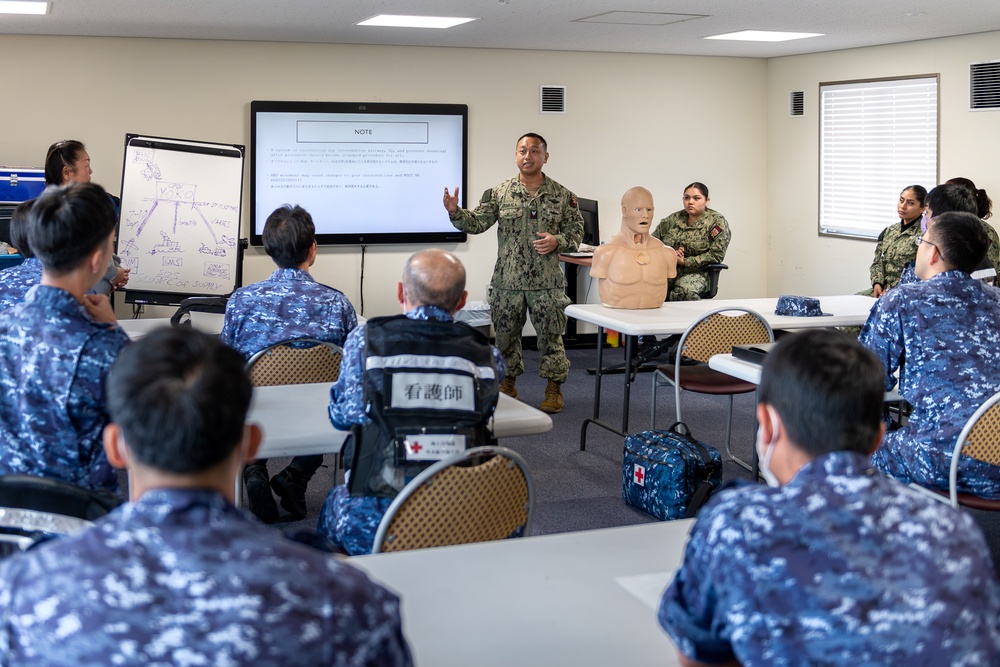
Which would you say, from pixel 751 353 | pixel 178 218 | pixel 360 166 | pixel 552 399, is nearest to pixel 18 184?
pixel 178 218

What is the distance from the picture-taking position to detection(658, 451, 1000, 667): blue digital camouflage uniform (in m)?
1.22

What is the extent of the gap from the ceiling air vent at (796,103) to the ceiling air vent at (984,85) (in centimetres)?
176

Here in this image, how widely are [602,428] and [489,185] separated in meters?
3.09

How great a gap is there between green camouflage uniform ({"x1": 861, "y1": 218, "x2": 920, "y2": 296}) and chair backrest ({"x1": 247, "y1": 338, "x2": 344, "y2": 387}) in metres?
4.10

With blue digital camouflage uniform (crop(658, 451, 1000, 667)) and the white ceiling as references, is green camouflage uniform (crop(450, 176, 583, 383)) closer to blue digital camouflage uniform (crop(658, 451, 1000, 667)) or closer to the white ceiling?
the white ceiling

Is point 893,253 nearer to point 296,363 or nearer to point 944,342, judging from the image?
point 944,342

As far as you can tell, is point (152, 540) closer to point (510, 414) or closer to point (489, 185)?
point (510, 414)

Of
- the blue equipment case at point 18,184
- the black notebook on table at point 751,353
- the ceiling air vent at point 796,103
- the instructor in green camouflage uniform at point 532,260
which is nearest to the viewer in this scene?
the black notebook on table at point 751,353

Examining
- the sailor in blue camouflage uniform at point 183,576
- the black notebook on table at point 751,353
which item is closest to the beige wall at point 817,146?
the black notebook on table at point 751,353

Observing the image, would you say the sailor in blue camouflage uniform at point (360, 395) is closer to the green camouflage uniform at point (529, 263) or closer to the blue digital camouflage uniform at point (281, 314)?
the blue digital camouflage uniform at point (281, 314)

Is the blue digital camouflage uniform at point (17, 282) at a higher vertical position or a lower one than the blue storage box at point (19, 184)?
lower

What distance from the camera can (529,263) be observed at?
624cm

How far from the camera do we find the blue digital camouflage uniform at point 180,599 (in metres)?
1.00

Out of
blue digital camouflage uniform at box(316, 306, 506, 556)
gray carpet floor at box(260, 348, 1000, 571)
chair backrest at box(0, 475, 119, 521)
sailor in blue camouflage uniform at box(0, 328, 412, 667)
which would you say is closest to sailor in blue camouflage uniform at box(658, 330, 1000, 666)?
sailor in blue camouflage uniform at box(0, 328, 412, 667)
